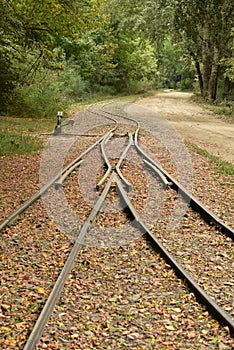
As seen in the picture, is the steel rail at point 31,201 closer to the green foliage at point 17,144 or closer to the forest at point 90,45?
the green foliage at point 17,144

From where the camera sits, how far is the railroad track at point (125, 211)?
16.6ft

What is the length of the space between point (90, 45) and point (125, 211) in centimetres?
3533

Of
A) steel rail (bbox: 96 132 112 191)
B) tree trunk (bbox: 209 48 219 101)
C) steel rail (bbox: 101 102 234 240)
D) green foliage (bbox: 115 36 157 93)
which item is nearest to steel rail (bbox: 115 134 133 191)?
steel rail (bbox: 96 132 112 191)

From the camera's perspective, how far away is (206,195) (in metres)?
9.82

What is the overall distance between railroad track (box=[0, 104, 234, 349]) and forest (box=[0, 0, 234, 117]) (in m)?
4.61

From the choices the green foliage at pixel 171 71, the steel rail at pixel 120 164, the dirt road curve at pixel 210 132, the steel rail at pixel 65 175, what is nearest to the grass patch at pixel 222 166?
the dirt road curve at pixel 210 132

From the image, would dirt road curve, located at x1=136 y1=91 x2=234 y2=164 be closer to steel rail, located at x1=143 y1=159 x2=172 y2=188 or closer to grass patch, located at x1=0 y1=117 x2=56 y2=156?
steel rail, located at x1=143 y1=159 x2=172 y2=188

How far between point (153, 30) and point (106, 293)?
28.4 meters

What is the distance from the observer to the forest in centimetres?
1630

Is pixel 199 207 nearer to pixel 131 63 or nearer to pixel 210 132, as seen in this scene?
pixel 210 132

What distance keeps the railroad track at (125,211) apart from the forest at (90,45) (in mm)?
4607

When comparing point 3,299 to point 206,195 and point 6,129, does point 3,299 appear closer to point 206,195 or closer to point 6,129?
point 206,195

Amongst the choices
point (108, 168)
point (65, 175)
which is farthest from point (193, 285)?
point (108, 168)

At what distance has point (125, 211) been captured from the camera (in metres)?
8.52
